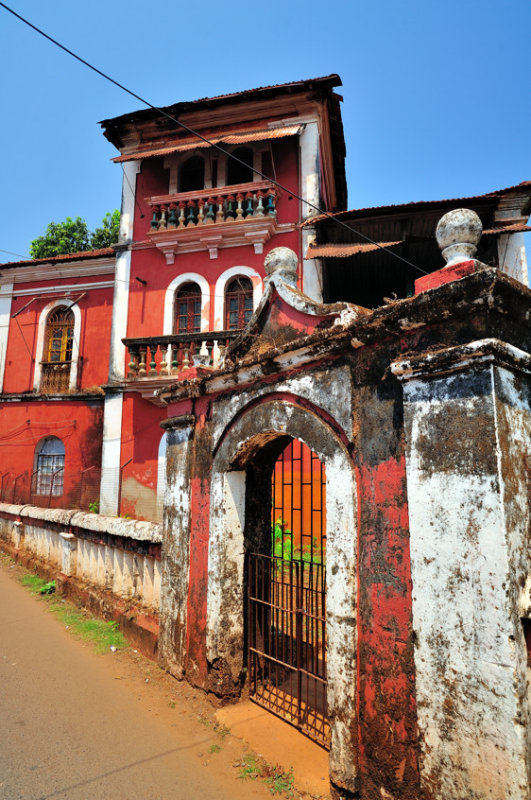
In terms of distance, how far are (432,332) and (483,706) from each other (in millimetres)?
1899

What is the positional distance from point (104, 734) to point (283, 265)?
422cm

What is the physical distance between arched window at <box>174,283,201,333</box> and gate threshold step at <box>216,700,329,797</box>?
29.8ft

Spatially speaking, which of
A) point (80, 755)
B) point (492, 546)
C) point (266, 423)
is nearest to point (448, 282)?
point (492, 546)

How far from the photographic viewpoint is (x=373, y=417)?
3.06 m

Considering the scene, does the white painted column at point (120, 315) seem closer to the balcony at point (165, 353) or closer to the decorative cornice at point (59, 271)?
the balcony at point (165, 353)

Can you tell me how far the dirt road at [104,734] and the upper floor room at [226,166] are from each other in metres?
9.27

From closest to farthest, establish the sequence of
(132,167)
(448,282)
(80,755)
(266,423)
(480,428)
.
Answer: (480,428) → (448,282) → (80,755) → (266,423) → (132,167)

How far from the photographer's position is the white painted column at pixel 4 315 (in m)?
14.8

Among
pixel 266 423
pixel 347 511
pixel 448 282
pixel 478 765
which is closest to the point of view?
pixel 478 765

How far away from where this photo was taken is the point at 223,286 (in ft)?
38.3

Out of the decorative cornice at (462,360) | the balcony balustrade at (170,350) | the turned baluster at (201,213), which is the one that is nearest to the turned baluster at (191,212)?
the turned baluster at (201,213)

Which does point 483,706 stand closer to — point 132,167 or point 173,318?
point 173,318

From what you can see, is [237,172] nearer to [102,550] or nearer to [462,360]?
[102,550]

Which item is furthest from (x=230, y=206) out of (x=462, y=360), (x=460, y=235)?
(x=462, y=360)
